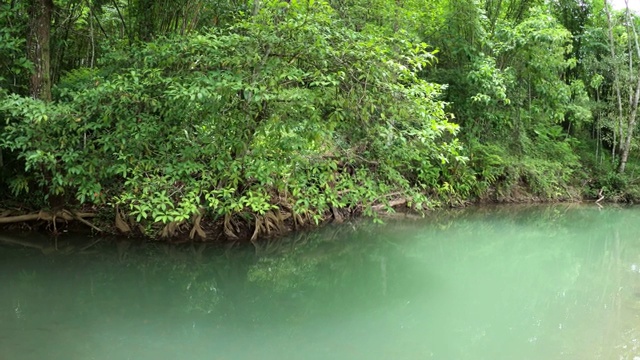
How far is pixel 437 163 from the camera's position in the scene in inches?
390

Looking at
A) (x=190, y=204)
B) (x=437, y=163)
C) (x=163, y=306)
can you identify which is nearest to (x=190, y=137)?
(x=190, y=204)

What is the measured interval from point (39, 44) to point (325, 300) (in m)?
4.38

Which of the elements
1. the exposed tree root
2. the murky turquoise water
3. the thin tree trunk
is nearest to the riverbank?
the exposed tree root

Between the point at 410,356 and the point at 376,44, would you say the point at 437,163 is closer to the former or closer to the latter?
the point at 376,44

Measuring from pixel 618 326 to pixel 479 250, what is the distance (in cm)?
288

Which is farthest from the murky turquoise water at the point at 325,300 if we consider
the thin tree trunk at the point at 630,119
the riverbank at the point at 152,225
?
the thin tree trunk at the point at 630,119

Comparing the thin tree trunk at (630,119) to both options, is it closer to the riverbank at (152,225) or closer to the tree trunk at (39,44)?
the riverbank at (152,225)

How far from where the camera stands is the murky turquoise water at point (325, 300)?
360 cm

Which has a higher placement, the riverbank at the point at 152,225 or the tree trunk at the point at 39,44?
the tree trunk at the point at 39,44

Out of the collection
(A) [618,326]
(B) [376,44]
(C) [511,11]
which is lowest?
(A) [618,326]

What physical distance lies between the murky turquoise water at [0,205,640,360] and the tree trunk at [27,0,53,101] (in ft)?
6.26

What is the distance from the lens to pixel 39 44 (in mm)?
5648

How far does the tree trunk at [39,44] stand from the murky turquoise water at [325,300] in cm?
191

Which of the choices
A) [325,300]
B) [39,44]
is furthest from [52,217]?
[325,300]
